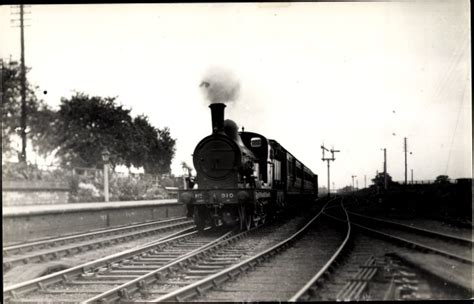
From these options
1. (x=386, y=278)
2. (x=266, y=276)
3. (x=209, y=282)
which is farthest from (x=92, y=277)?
(x=386, y=278)

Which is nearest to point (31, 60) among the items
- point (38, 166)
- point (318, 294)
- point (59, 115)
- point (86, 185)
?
point (59, 115)

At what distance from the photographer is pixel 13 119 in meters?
6.82

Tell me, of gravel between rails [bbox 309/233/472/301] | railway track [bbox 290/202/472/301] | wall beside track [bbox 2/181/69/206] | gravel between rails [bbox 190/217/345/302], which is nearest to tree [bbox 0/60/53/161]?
wall beside track [bbox 2/181/69/206]

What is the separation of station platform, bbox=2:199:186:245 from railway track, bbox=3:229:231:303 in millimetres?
1690

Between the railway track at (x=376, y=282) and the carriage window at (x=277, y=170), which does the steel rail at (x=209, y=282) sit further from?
the carriage window at (x=277, y=170)

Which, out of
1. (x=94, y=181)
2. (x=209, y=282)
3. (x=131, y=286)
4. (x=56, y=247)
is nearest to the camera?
(x=131, y=286)

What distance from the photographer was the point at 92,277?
6734 millimetres

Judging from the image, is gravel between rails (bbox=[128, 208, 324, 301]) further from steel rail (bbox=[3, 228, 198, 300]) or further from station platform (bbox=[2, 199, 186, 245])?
station platform (bbox=[2, 199, 186, 245])

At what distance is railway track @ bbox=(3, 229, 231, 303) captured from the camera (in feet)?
19.1

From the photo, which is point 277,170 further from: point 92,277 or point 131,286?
point 131,286

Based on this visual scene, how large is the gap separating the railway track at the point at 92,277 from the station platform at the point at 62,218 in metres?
1.69

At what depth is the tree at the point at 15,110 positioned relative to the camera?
6.51 meters

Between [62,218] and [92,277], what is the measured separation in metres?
5.61

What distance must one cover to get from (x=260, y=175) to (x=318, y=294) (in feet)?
26.5
